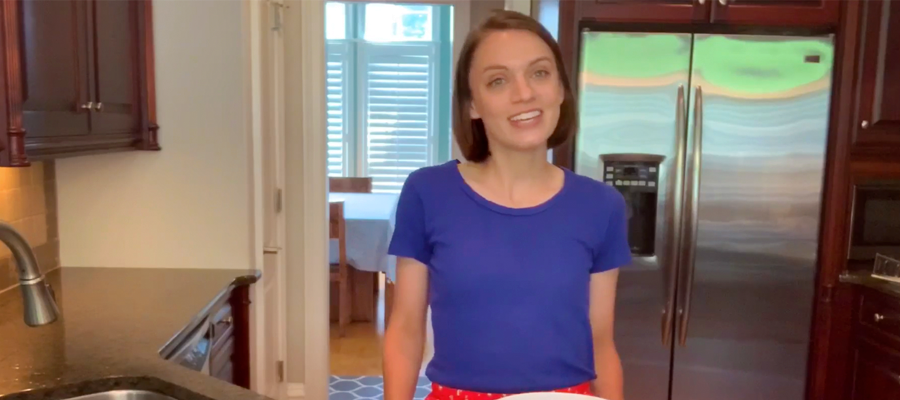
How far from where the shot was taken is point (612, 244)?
3.87 ft

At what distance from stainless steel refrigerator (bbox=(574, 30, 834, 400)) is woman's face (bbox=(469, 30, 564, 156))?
4.04 feet

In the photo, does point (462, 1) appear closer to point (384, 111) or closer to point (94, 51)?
point (384, 111)

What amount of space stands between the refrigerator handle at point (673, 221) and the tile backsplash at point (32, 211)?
6.46ft

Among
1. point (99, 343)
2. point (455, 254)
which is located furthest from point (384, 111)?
point (455, 254)

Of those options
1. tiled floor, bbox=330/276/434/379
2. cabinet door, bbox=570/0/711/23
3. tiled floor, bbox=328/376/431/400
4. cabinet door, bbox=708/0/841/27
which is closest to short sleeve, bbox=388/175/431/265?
cabinet door, bbox=570/0/711/23

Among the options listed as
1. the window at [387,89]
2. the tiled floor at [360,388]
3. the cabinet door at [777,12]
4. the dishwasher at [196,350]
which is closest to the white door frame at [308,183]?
the tiled floor at [360,388]

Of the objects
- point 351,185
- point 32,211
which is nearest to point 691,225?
point 32,211

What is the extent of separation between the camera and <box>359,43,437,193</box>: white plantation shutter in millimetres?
6059

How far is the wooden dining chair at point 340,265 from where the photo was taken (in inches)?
171

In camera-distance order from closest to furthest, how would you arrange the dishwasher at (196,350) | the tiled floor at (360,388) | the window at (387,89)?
the dishwasher at (196,350), the tiled floor at (360,388), the window at (387,89)

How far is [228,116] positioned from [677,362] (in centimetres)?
171

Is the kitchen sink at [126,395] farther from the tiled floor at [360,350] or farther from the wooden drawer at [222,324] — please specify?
the tiled floor at [360,350]

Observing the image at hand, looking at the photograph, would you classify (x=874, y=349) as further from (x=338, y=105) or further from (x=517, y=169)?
(x=338, y=105)

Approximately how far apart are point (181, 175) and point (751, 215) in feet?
6.19
